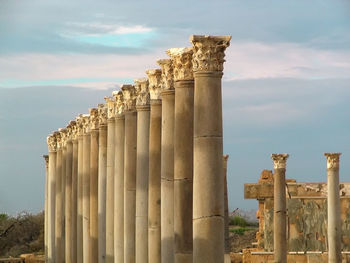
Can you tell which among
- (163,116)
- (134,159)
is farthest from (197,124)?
(134,159)

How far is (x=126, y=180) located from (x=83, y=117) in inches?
363

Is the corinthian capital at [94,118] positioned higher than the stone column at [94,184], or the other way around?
the corinthian capital at [94,118]

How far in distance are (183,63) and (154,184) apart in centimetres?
401

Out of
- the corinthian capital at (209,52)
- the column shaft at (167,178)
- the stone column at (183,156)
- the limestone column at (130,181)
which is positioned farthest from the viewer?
the limestone column at (130,181)

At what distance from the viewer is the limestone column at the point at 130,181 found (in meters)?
25.3

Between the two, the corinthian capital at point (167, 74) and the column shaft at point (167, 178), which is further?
the corinthian capital at point (167, 74)

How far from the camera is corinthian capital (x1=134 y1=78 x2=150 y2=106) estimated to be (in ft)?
80.2

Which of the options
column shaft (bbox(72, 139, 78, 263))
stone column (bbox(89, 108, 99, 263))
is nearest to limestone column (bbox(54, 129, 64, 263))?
column shaft (bbox(72, 139, 78, 263))

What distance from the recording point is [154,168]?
74.0 feet

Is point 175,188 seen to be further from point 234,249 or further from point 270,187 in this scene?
point 234,249

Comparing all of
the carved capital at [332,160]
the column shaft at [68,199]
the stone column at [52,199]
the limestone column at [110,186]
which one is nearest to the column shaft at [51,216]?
the stone column at [52,199]

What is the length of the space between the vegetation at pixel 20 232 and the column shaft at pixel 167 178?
42.4m

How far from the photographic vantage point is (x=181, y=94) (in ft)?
63.7

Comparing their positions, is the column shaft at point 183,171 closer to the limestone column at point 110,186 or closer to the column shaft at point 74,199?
the limestone column at point 110,186
